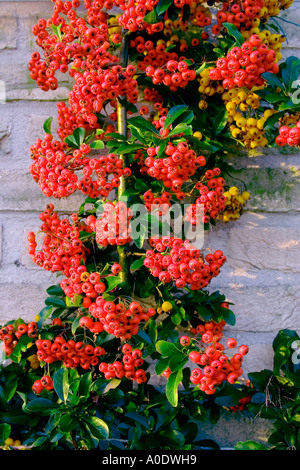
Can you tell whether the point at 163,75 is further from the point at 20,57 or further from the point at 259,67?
the point at 20,57

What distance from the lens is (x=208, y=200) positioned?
1.39 meters

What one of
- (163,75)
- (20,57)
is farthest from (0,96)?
(163,75)

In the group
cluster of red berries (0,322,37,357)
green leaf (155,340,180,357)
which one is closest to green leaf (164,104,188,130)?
green leaf (155,340,180,357)

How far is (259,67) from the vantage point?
4.25 feet

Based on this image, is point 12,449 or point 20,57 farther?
point 20,57

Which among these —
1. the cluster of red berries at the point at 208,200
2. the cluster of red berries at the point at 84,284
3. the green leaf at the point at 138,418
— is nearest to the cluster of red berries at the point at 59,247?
the cluster of red berries at the point at 84,284

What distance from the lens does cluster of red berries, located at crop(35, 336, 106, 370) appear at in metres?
1.35

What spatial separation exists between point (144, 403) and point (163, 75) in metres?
1.04

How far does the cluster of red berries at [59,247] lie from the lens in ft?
4.50

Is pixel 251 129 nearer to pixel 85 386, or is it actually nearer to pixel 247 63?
pixel 247 63

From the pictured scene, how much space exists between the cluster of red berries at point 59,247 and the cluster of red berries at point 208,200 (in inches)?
13.7

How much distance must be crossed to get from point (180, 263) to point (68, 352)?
43cm

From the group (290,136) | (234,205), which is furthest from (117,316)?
(290,136)

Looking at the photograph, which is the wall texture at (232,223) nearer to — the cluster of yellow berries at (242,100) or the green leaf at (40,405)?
the cluster of yellow berries at (242,100)
